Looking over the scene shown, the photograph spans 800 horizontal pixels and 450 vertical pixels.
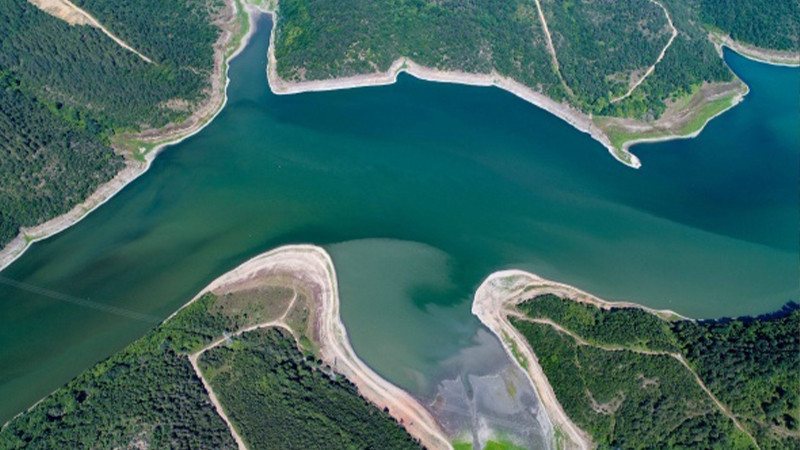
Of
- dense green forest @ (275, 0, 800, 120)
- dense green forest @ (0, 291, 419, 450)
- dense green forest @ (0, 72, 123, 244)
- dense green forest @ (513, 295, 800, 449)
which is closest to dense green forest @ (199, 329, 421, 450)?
dense green forest @ (0, 291, 419, 450)

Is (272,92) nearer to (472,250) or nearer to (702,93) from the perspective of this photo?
(472,250)

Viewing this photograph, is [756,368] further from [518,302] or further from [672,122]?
[672,122]

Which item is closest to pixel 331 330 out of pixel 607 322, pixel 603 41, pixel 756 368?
pixel 607 322

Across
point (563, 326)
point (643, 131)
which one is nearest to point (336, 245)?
point (563, 326)

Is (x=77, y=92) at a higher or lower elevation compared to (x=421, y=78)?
higher

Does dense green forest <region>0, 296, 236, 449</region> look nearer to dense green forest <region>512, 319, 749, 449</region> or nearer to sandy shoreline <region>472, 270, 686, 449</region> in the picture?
sandy shoreline <region>472, 270, 686, 449</region>

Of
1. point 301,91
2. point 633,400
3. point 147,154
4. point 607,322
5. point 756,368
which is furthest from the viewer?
point 301,91
